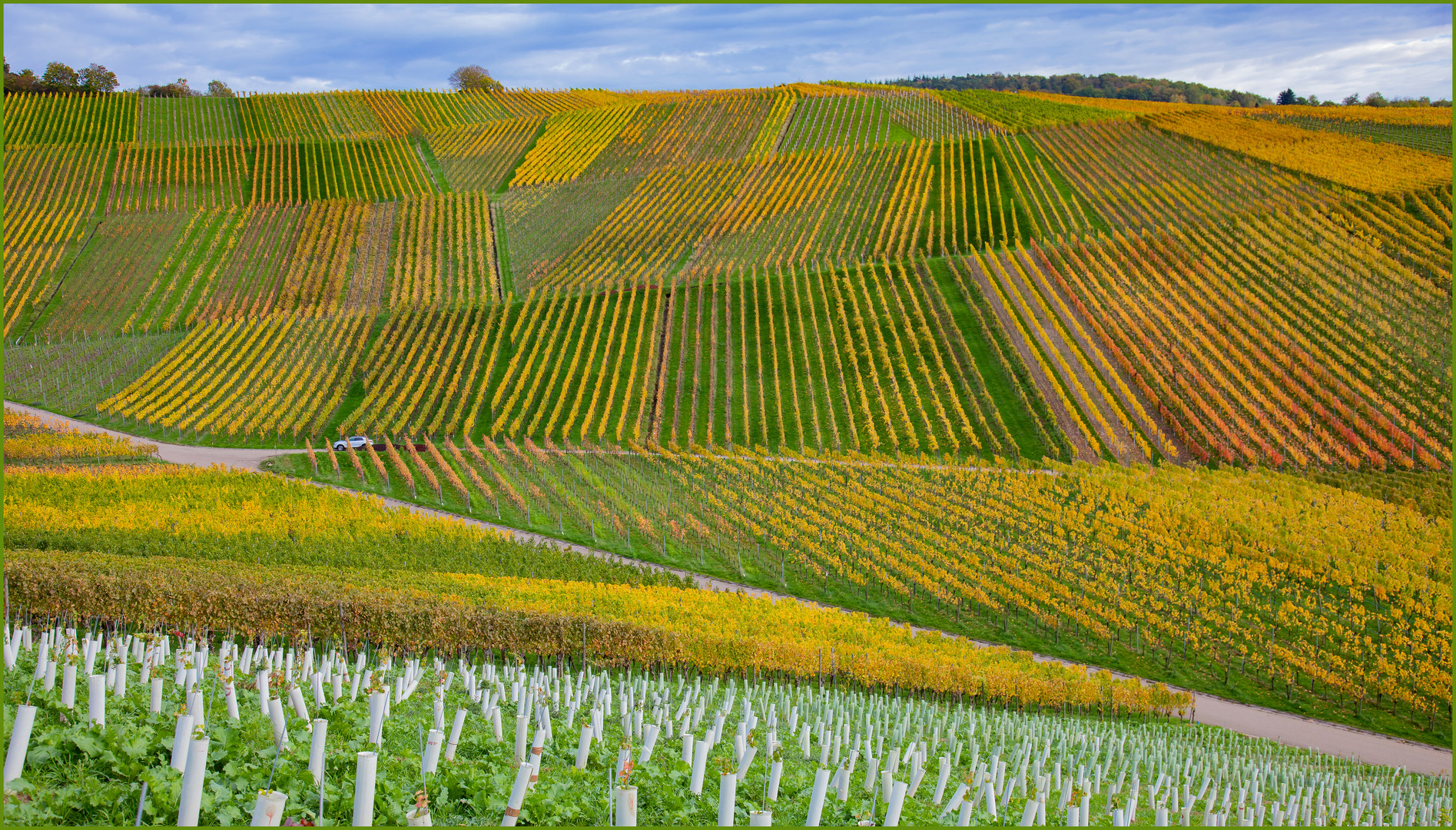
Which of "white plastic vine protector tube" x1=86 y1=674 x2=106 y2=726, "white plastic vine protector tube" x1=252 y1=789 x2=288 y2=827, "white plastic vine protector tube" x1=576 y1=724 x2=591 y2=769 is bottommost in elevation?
"white plastic vine protector tube" x1=576 y1=724 x2=591 y2=769

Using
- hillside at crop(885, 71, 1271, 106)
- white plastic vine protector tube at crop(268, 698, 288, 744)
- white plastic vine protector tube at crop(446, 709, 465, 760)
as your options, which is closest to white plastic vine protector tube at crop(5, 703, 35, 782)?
white plastic vine protector tube at crop(268, 698, 288, 744)

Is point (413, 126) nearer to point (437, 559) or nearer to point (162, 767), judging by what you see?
point (437, 559)

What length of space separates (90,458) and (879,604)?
34.9 metres

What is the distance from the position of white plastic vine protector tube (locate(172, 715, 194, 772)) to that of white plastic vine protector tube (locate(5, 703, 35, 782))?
3.32 feet

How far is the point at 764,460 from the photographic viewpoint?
1540 inches

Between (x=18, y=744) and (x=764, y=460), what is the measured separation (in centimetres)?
3280

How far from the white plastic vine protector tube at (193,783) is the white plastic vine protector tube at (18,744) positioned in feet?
6.34

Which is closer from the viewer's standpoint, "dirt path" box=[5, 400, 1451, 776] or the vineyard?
the vineyard

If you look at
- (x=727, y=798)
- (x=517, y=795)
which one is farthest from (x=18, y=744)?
(x=727, y=798)

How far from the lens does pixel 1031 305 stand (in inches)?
2036

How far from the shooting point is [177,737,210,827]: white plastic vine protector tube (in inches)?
236

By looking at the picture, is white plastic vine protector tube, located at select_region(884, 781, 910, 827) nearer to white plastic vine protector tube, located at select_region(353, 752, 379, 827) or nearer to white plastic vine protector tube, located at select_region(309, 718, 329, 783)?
white plastic vine protector tube, located at select_region(353, 752, 379, 827)

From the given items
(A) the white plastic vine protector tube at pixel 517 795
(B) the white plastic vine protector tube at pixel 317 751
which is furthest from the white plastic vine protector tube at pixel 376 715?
(A) the white plastic vine protector tube at pixel 517 795

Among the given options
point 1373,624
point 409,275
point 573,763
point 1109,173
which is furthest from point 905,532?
point 1109,173
